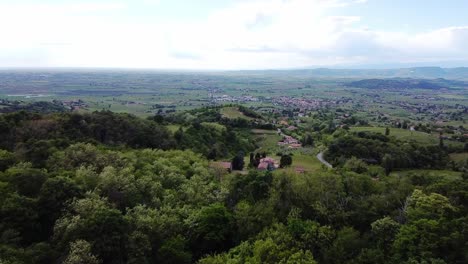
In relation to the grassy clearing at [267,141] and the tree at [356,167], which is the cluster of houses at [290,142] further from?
the tree at [356,167]

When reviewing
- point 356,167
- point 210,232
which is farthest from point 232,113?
point 210,232

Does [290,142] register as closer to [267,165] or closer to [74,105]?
[267,165]

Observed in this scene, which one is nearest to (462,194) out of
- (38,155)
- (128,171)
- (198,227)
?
(198,227)

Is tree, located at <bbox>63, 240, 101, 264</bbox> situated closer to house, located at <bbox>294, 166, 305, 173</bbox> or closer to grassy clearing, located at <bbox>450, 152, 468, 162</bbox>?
house, located at <bbox>294, 166, 305, 173</bbox>

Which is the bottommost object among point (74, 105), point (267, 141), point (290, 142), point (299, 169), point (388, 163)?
point (267, 141)

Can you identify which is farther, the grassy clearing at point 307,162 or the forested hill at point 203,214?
the grassy clearing at point 307,162

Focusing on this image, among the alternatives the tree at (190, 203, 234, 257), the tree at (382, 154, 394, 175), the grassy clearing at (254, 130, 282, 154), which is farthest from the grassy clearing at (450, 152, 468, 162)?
the tree at (190, 203, 234, 257)

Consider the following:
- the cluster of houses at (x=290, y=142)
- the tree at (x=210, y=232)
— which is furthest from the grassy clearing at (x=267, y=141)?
the tree at (x=210, y=232)

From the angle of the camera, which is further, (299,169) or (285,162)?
(285,162)
